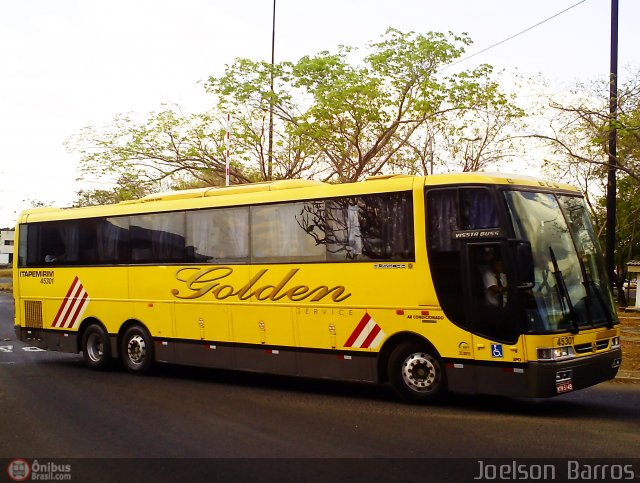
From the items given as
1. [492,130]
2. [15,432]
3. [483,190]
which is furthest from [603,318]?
[492,130]

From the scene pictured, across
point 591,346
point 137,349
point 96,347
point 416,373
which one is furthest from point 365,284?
point 96,347

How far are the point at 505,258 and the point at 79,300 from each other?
30.6ft

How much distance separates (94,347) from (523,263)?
366 inches

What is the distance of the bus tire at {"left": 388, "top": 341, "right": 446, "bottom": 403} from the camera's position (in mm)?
9867

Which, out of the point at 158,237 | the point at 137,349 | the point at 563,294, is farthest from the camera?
the point at 137,349

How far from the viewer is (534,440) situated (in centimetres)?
777

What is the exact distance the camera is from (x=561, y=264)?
9453 millimetres

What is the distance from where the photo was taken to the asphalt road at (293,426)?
709 centimetres

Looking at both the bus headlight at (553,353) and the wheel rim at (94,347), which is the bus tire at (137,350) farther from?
the bus headlight at (553,353)

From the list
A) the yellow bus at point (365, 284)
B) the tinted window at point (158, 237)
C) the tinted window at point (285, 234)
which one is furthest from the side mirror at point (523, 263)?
the tinted window at point (158, 237)

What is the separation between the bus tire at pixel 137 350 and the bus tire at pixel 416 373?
5432 mm

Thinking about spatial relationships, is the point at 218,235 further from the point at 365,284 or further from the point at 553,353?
the point at 553,353

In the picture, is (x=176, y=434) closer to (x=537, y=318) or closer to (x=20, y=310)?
(x=537, y=318)

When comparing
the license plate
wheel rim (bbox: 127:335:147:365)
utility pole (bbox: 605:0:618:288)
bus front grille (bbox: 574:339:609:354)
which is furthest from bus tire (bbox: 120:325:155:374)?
utility pole (bbox: 605:0:618:288)
